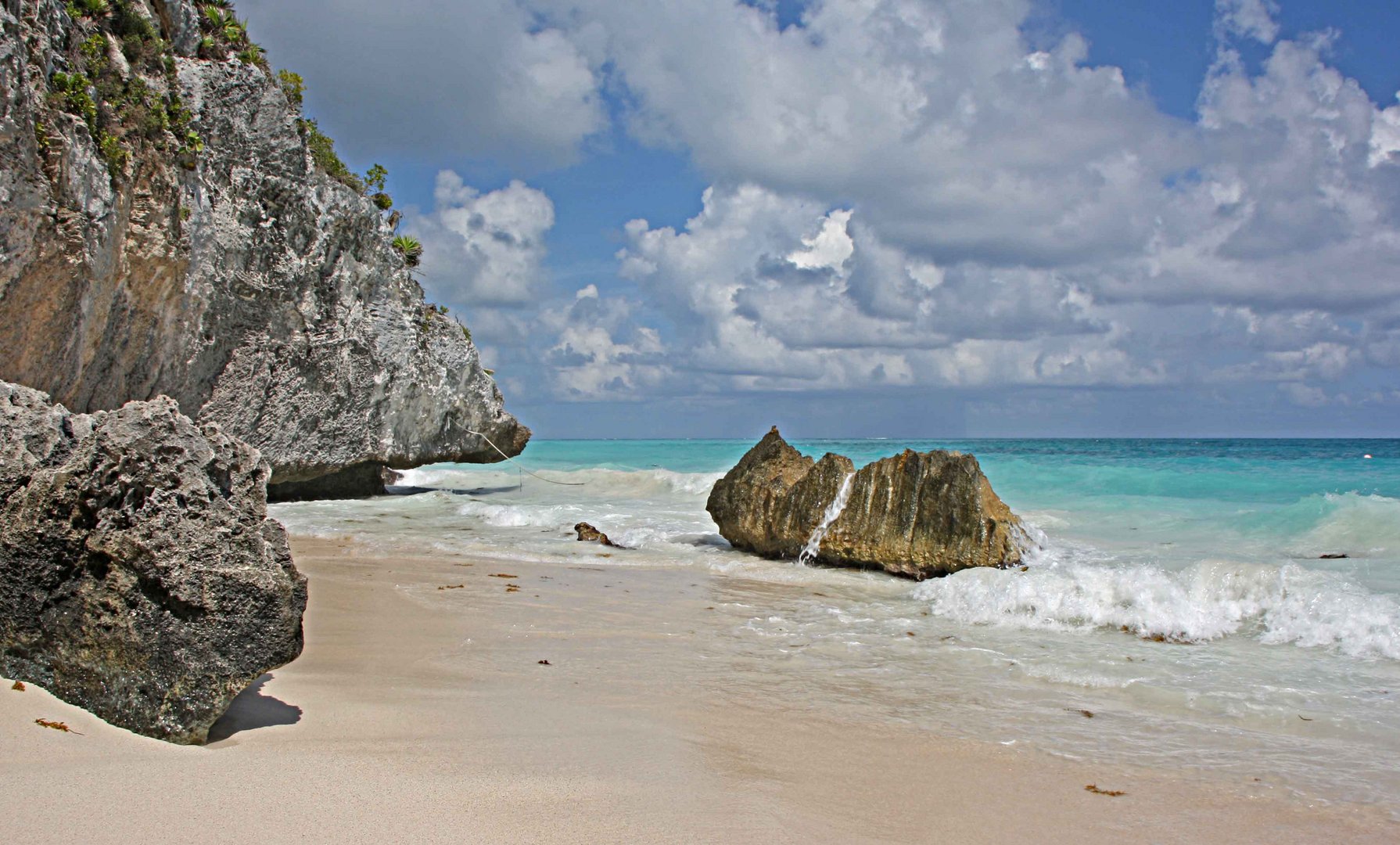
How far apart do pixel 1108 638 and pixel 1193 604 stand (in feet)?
3.26

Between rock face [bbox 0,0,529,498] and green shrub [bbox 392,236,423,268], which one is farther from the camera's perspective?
green shrub [bbox 392,236,423,268]

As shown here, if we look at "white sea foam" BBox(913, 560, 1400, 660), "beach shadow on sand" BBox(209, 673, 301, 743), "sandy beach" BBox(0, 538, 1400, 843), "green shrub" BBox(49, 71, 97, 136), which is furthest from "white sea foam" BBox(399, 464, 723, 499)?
"beach shadow on sand" BBox(209, 673, 301, 743)

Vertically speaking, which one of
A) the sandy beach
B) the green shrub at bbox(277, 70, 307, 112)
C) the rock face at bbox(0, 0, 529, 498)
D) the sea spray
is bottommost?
the sandy beach

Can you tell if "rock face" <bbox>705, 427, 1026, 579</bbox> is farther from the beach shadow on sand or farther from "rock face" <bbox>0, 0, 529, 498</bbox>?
the beach shadow on sand

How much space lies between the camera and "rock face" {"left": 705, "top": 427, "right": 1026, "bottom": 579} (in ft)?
31.3

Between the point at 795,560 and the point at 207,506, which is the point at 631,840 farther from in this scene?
the point at 795,560

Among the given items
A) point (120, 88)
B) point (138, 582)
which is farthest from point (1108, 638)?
point (120, 88)

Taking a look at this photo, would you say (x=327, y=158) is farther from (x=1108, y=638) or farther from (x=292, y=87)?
(x=1108, y=638)

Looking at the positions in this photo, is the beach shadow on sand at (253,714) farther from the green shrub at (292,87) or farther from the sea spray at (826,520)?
the green shrub at (292,87)

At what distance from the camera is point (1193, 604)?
732 centimetres

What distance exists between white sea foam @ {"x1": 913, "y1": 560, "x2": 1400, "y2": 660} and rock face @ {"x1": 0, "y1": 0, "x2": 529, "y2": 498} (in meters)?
8.55

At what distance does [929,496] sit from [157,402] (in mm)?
7991

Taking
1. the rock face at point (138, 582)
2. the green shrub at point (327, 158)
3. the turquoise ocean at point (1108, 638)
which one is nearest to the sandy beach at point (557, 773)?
the rock face at point (138, 582)

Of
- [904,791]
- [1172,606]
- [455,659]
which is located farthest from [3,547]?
[1172,606]
